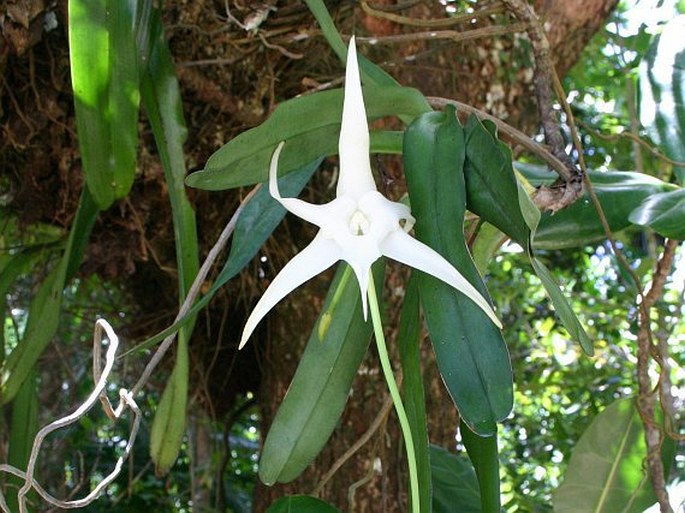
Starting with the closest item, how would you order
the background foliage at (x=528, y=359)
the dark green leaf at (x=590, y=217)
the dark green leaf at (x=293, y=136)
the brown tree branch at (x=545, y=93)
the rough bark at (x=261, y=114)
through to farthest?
the dark green leaf at (x=293, y=136), the brown tree branch at (x=545, y=93), the dark green leaf at (x=590, y=217), the rough bark at (x=261, y=114), the background foliage at (x=528, y=359)

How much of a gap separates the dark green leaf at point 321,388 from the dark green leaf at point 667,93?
0.44 metres

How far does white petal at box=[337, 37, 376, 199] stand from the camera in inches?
19.7

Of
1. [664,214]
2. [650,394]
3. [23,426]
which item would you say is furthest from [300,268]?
[23,426]

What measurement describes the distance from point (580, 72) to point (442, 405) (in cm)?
84

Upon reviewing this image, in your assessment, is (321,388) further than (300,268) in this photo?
Yes

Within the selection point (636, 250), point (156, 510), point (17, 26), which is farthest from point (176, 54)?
point (636, 250)

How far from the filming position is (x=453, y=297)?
0.54m

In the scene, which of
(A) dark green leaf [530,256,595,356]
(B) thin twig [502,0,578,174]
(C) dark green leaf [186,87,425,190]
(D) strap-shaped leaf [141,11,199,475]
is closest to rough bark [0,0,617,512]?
(D) strap-shaped leaf [141,11,199,475]

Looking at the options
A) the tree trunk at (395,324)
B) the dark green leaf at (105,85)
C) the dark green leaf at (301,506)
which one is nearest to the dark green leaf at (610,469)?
the tree trunk at (395,324)

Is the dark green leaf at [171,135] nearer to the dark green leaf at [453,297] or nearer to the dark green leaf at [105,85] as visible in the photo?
the dark green leaf at [105,85]

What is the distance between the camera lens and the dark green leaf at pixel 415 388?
1.99 ft

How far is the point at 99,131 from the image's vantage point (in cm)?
77

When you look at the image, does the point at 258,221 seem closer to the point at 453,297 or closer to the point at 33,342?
the point at 453,297

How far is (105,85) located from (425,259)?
0.38 m
